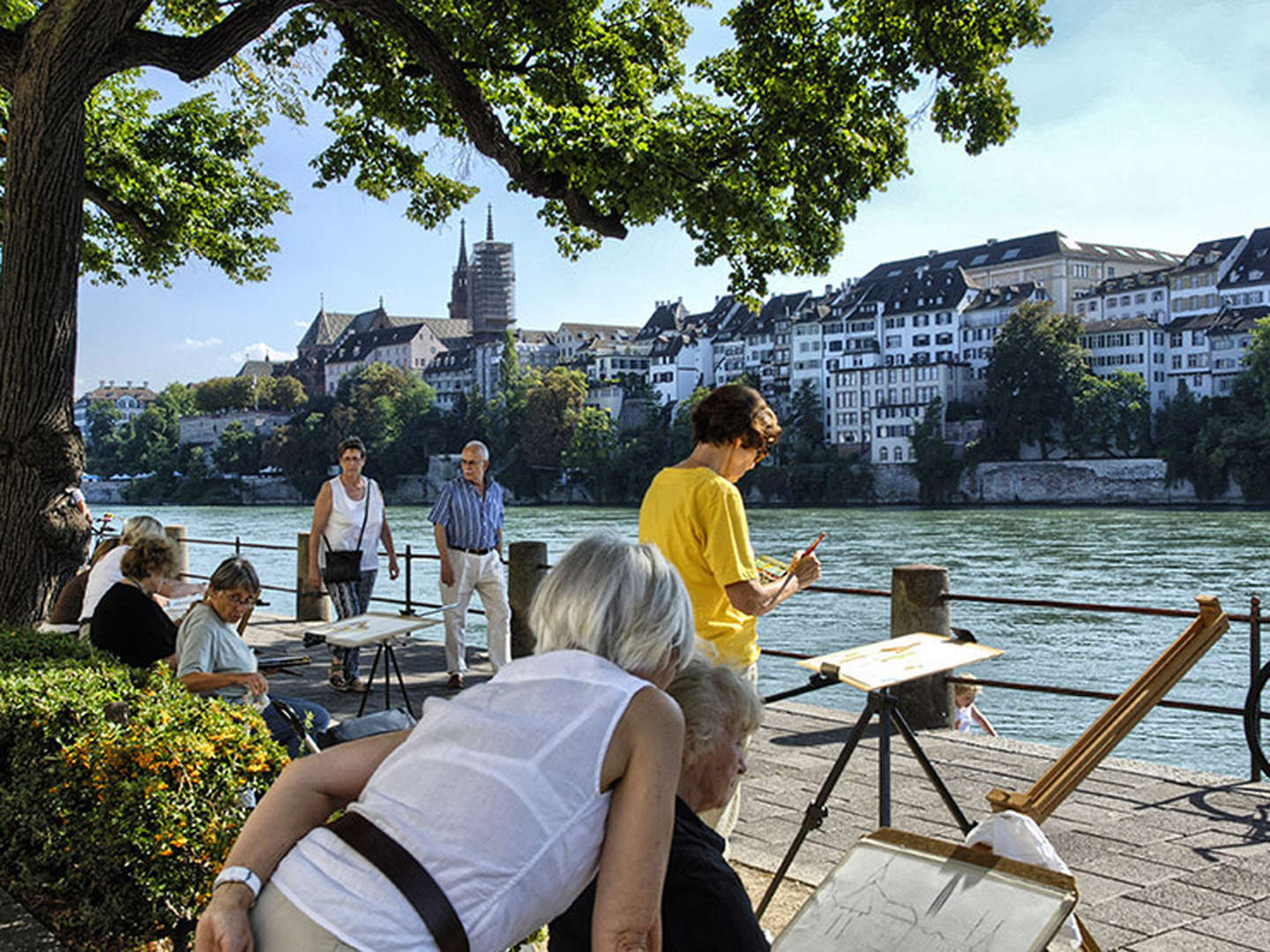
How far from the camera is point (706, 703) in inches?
92.9

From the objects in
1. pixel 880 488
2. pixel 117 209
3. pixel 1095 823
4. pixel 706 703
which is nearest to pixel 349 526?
pixel 1095 823

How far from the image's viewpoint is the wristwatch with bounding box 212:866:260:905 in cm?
195

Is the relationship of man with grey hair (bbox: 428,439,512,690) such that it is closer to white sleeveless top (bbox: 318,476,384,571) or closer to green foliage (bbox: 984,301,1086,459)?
white sleeveless top (bbox: 318,476,384,571)

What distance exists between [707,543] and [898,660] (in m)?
0.69

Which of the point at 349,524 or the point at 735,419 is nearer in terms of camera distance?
the point at 735,419

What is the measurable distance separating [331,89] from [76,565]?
5.70 meters

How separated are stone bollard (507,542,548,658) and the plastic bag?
706cm

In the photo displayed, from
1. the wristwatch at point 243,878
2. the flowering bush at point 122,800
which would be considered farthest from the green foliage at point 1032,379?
the wristwatch at point 243,878

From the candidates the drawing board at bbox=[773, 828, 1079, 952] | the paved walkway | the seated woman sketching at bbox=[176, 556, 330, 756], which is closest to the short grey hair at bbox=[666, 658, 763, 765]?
the drawing board at bbox=[773, 828, 1079, 952]

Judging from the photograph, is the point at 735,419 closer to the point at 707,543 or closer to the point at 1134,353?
the point at 707,543

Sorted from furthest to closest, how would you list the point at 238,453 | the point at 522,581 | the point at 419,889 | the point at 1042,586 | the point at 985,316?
the point at 238,453
the point at 985,316
the point at 1042,586
the point at 522,581
the point at 419,889

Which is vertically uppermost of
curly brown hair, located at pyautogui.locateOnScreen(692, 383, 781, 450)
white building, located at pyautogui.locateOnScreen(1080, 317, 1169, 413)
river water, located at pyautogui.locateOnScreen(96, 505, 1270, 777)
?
white building, located at pyautogui.locateOnScreen(1080, 317, 1169, 413)

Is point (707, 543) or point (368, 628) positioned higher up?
point (707, 543)

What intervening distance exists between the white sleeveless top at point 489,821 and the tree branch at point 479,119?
6.89 m
